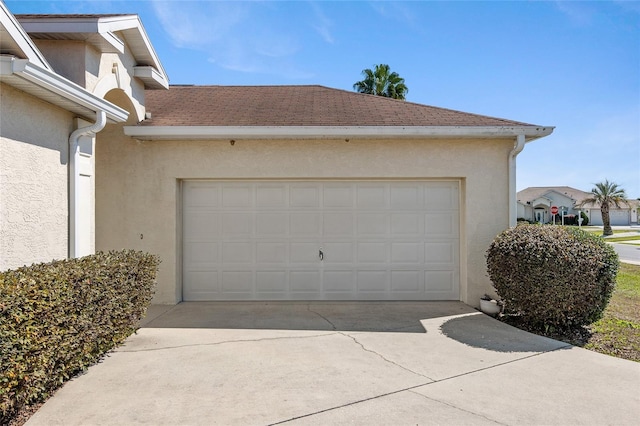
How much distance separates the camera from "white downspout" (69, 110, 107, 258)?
539cm

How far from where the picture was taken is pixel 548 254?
5754 millimetres

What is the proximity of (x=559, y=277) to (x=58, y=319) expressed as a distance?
6494 mm

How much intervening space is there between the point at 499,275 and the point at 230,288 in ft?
17.3

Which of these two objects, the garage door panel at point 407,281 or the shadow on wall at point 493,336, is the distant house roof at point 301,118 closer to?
the garage door panel at point 407,281

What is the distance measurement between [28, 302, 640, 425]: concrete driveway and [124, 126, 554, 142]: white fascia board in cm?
352

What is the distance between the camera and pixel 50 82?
436 cm

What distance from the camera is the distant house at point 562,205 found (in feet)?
180

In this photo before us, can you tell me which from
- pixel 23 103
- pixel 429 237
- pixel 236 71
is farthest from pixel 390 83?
pixel 23 103

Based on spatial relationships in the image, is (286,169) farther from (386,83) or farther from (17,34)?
(386,83)

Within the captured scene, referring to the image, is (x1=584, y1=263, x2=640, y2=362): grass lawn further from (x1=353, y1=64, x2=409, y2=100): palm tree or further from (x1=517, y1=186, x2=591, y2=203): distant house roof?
(x1=517, y1=186, x2=591, y2=203): distant house roof

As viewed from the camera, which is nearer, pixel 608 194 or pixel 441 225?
pixel 441 225

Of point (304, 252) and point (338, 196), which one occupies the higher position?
point (338, 196)

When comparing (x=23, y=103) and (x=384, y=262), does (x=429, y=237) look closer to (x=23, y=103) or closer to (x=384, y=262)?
(x=384, y=262)

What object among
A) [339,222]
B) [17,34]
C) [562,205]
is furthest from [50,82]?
[562,205]
